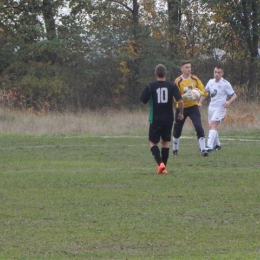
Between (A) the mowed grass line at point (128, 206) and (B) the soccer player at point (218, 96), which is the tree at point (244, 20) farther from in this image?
(A) the mowed grass line at point (128, 206)

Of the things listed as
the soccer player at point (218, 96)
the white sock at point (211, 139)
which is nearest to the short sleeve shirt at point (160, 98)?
the white sock at point (211, 139)

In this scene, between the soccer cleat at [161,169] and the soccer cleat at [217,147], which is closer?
the soccer cleat at [161,169]

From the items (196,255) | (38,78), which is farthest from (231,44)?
(196,255)

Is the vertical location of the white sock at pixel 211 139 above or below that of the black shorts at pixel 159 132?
below

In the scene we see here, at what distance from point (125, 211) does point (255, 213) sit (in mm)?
1481

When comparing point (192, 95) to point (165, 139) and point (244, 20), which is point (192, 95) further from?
point (244, 20)

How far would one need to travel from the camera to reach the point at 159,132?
12.7 meters

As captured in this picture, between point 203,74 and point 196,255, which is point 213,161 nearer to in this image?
point 196,255

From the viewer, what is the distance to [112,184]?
1145cm

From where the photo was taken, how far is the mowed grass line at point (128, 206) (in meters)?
7.33

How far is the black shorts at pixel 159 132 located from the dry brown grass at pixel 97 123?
365 inches

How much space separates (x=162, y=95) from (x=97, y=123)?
1204 centimetres

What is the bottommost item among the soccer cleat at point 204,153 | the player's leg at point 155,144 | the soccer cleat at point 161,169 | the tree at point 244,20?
the soccer cleat at point 204,153

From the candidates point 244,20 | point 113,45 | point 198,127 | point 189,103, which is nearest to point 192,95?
point 189,103
